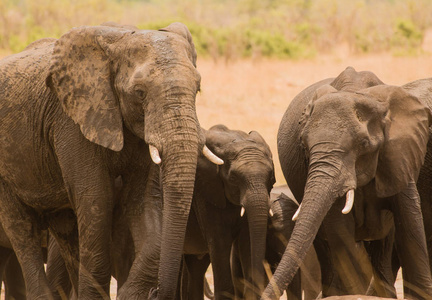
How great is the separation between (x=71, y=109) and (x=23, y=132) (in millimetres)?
569

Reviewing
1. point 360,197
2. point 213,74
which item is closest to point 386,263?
point 360,197

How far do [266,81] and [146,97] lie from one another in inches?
512

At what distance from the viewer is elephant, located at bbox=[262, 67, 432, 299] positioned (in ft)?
18.2

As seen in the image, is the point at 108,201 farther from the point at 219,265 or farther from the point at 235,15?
the point at 235,15

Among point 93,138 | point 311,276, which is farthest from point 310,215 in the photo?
point 311,276

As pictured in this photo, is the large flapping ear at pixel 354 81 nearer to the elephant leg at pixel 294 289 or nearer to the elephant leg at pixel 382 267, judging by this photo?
the elephant leg at pixel 382 267

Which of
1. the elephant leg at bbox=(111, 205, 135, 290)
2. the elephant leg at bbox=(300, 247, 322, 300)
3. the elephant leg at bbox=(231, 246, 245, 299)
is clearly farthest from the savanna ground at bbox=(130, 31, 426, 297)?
the elephant leg at bbox=(111, 205, 135, 290)

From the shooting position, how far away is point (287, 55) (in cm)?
2105

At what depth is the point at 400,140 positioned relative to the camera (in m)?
5.99

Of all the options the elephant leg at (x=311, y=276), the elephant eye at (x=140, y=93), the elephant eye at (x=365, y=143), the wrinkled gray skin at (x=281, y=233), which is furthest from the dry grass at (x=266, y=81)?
the elephant eye at (x=140, y=93)

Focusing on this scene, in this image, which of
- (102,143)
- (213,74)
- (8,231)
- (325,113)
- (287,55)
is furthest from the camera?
(287,55)

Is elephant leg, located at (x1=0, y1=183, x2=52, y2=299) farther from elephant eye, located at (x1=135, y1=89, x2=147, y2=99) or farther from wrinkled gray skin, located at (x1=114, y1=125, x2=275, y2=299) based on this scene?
elephant eye, located at (x1=135, y1=89, x2=147, y2=99)

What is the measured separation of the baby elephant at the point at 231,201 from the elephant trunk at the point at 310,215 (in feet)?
3.03

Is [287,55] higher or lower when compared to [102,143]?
lower
